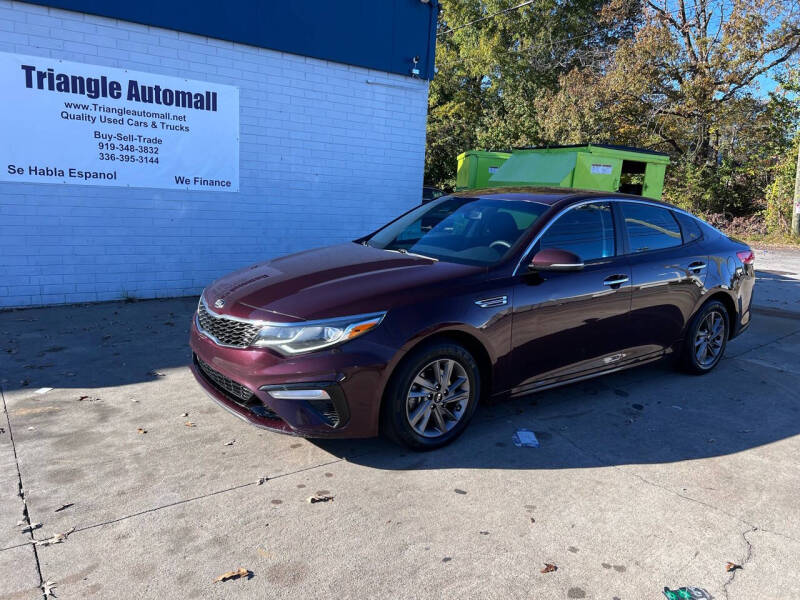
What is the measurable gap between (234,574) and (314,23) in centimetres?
778

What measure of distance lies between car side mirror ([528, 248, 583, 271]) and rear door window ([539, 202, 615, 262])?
19 centimetres

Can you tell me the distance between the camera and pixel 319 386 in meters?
3.22

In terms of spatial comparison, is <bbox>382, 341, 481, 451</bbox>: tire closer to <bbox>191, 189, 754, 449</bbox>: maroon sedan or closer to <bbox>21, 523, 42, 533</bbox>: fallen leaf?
<bbox>191, 189, 754, 449</bbox>: maroon sedan

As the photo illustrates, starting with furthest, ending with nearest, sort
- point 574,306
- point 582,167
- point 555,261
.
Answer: point 582,167, point 574,306, point 555,261

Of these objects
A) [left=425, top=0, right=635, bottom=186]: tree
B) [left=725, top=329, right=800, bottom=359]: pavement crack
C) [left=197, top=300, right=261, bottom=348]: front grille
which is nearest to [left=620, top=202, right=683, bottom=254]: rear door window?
[left=725, top=329, right=800, bottom=359]: pavement crack

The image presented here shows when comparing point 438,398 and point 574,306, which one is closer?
point 438,398

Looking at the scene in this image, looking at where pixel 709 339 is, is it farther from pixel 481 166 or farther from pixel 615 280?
pixel 481 166

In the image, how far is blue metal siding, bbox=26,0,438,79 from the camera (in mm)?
7227

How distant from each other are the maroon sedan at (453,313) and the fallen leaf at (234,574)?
851 millimetres

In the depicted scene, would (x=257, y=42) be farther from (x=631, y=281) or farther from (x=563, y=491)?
(x=563, y=491)

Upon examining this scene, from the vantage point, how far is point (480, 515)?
306 cm

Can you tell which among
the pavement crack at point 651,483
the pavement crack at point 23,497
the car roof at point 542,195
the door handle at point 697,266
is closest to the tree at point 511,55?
the door handle at point 697,266

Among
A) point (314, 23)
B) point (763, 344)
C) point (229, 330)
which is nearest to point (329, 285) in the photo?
point (229, 330)

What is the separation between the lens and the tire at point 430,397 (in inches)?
135
